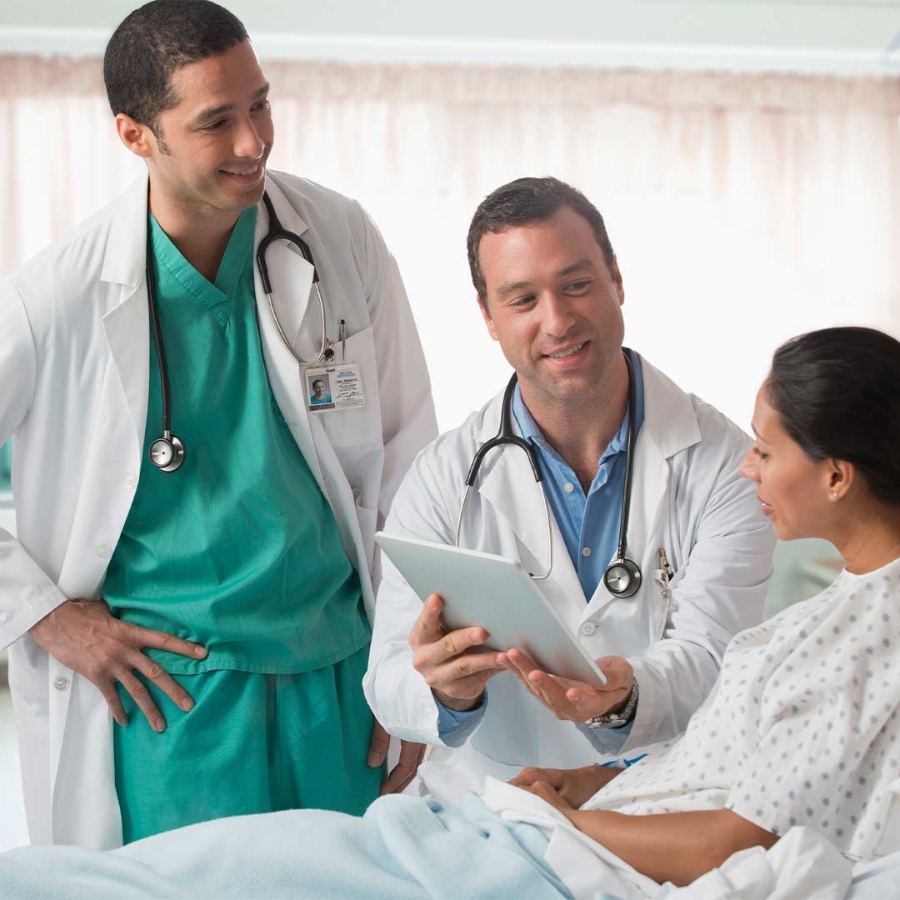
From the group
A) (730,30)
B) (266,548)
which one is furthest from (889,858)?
(730,30)

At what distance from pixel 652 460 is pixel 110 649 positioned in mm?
883

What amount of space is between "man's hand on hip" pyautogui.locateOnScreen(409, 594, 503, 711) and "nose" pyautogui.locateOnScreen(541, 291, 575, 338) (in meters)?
0.45

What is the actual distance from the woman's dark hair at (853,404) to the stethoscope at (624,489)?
395 mm

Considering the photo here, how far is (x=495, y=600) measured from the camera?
1.36 metres

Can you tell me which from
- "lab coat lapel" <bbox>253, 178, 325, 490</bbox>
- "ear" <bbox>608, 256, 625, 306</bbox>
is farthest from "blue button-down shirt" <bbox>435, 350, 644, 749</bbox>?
"lab coat lapel" <bbox>253, 178, 325, 490</bbox>

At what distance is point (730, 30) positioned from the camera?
16.1 feet

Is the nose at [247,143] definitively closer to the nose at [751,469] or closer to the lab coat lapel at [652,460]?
the lab coat lapel at [652,460]

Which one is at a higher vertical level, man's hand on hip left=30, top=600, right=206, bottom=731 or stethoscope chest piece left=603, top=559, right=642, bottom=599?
stethoscope chest piece left=603, top=559, right=642, bottom=599

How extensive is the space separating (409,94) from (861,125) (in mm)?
2147

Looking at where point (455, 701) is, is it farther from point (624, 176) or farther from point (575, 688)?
point (624, 176)

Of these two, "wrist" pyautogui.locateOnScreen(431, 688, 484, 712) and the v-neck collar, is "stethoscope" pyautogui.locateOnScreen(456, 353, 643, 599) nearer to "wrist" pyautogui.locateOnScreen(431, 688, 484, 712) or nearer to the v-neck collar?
"wrist" pyautogui.locateOnScreen(431, 688, 484, 712)

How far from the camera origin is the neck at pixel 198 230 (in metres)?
1.82

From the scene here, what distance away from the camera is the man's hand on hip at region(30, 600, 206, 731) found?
1.77 metres

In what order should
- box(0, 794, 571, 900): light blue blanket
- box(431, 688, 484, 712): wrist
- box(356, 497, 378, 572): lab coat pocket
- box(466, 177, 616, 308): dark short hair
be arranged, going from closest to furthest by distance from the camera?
box(0, 794, 571, 900): light blue blanket, box(431, 688, 484, 712): wrist, box(466, 177, 616, 308): dark short hair, box(356, 497, 378, 572): lab coat pocket
